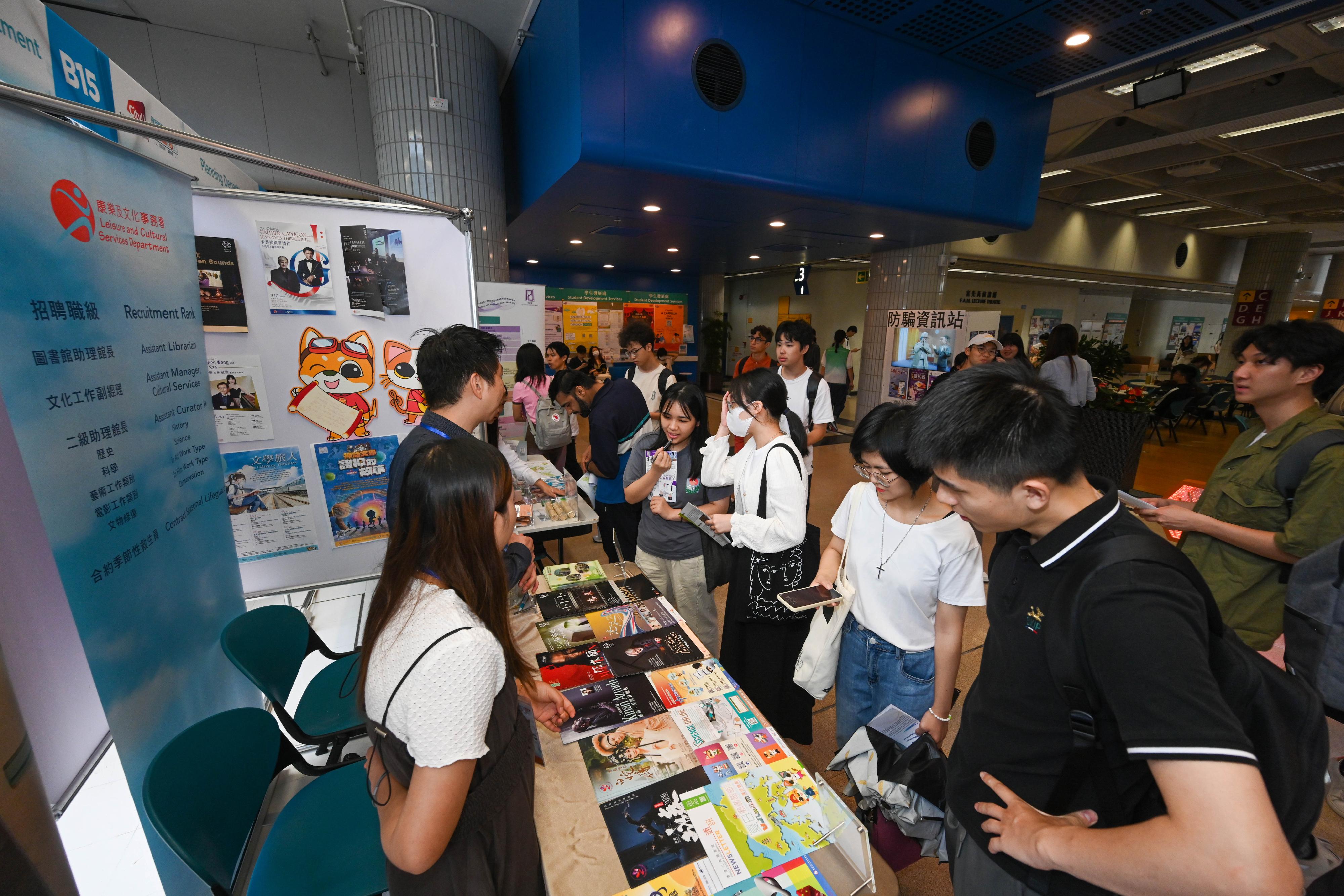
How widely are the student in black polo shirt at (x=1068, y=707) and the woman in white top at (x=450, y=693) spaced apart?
0.84m

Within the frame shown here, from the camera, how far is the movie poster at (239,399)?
2117mm

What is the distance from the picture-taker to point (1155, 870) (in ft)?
2.11

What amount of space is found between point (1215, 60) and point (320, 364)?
733 centimetres

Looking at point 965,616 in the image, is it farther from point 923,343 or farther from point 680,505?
point 923,343

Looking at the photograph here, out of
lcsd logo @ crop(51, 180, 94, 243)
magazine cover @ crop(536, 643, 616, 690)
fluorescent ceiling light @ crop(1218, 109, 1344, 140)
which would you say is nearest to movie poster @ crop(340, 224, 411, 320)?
lcsd logo @ crop(51, 180, 94, 243)

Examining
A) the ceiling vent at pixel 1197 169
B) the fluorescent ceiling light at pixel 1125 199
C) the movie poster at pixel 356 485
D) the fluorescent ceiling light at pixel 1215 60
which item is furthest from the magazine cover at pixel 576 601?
the fluorescent ceiling light at pixel 1125 199

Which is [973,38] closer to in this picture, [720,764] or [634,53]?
[634,53]

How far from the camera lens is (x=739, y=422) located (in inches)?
86.0

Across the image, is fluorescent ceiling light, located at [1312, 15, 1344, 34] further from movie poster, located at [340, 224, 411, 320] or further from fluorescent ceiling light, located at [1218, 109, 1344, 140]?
movie poster, located at [340, 224, 411, 320]

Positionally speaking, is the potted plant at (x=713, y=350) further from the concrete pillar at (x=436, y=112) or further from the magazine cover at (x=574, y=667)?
the magazine cover at (x=574, y=667)

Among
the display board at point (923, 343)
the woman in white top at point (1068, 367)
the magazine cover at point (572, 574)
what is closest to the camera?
the magazine cover at point (572, 574)

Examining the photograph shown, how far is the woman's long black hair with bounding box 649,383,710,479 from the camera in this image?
87.1 inches

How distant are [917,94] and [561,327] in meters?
7.32

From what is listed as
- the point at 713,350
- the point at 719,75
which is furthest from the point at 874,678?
the point at 713,350
